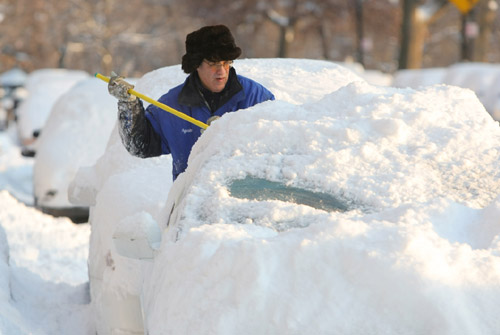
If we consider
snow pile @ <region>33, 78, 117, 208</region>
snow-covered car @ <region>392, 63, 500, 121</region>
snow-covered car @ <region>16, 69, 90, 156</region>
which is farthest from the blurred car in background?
snow pile @ <region>33, 78, 117, 208</region>

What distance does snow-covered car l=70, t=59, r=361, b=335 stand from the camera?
3408 millimetres

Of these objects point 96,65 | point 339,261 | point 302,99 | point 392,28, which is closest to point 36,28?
point 96,65

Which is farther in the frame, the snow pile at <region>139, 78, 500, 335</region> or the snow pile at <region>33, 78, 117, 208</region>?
the snow pile at <region>33, 78, 117, 208</region>

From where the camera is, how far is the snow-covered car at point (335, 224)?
2.04 metres

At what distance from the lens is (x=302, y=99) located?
4539 mm

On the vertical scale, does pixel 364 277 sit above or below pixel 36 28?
above

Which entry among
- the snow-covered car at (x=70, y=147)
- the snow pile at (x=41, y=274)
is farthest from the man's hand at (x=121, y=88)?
the snow-covered car at (x=70, y=147)

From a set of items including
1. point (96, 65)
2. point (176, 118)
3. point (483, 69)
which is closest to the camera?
point (176, 118)

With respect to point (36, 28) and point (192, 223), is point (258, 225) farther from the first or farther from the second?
point (36, 28)

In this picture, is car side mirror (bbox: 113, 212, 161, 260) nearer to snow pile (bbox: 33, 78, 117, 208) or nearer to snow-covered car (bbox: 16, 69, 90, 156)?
snow pile (bbox: 33, 78, 117, 208)

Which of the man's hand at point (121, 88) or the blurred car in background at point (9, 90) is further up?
the man's hand at point (121, 88)

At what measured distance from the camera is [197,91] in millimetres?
3969

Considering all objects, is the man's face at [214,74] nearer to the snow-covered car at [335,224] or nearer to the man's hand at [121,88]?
the man's hand at [121,88]

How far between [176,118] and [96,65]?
149 ft
